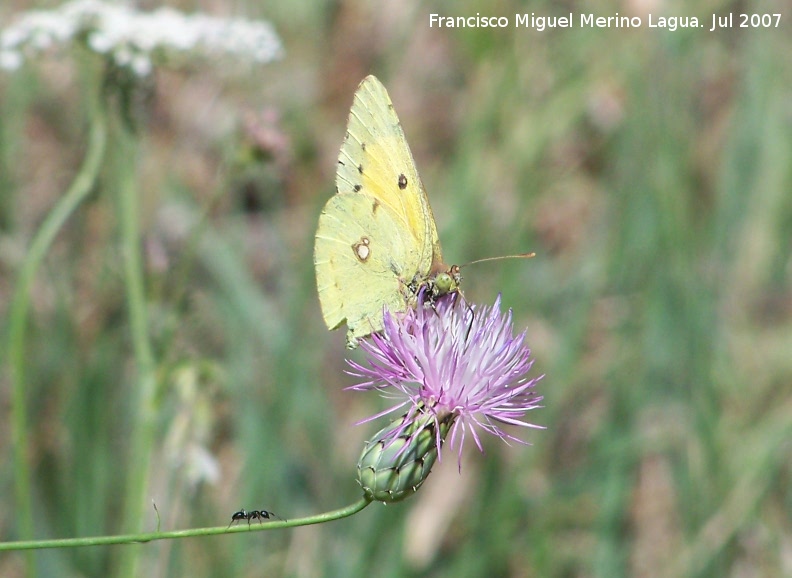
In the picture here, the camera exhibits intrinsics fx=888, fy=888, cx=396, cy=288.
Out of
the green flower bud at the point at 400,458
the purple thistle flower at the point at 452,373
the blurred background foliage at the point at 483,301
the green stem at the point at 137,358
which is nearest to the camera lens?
the green flower bud at the point at 400,458

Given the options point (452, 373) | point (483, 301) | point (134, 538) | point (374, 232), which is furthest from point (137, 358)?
point (483, 301)

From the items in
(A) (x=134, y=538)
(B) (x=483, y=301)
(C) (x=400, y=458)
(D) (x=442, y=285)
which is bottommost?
(A) (x=134, y=538)

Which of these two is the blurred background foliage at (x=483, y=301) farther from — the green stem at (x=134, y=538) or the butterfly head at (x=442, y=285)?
the green stem at (x=134, y=538)

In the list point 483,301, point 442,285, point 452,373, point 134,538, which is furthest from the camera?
point 483,301

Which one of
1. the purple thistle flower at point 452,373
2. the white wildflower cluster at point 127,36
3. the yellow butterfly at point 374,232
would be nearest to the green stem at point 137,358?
the white wildflower cluster at point 127,36

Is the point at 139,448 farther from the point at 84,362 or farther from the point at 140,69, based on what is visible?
the point at 84,362

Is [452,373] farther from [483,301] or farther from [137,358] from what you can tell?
[483,301]

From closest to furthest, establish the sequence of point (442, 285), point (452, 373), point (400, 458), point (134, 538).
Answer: point (134, 538) → point (400, 458) → point (452, 373) → point (442, 285)
